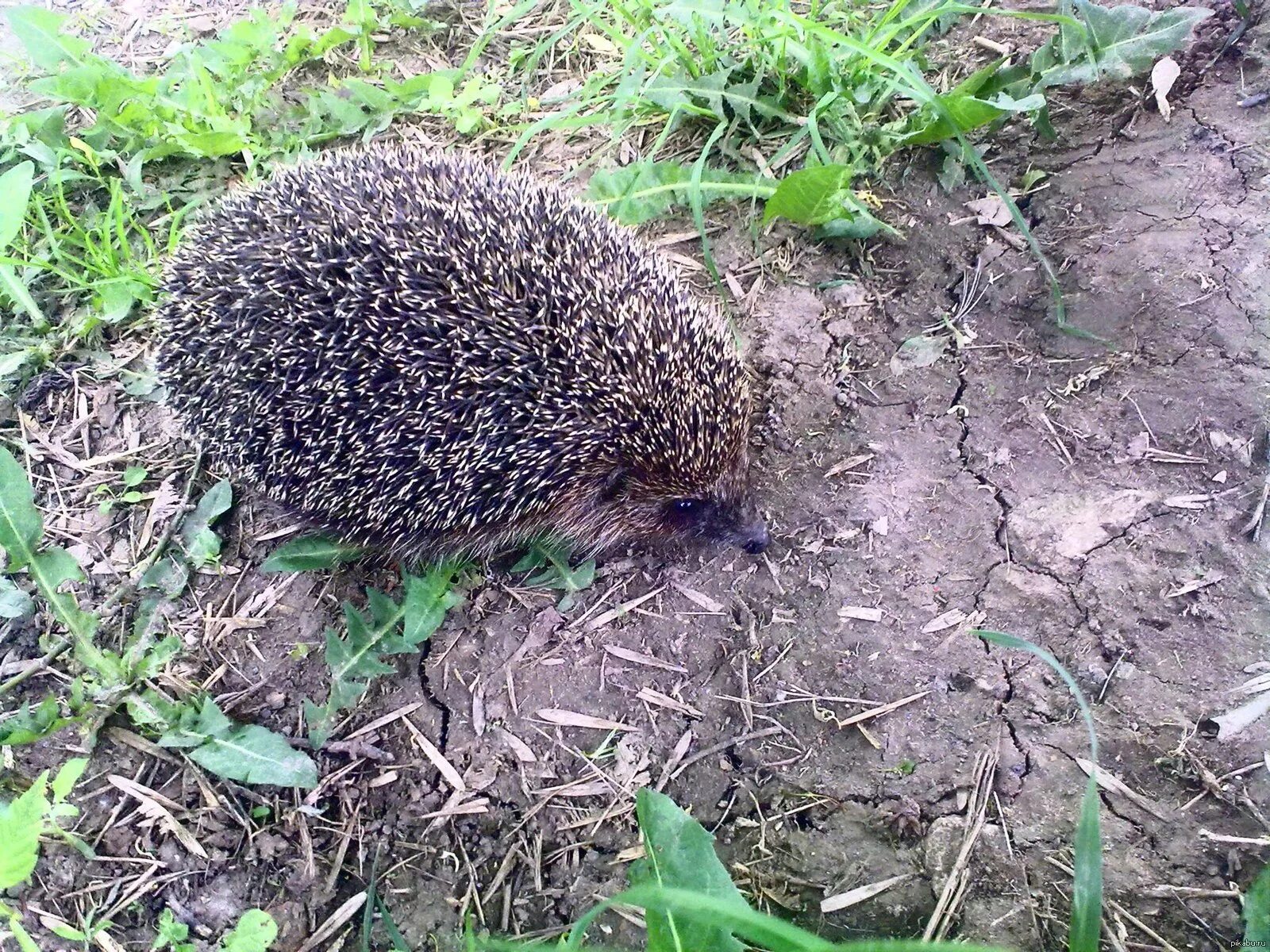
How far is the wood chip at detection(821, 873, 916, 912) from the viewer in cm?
300

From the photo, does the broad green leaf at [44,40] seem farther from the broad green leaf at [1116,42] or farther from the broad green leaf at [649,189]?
the broad green leaf at [1116,42]

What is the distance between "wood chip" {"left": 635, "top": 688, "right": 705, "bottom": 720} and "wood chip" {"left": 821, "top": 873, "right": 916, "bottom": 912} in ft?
2.85

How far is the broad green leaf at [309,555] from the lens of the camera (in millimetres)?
4094

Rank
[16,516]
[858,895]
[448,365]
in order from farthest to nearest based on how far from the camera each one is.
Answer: [16,516] → [448,365] → [858,895]

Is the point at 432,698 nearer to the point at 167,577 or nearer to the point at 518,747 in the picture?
the point at 518,747

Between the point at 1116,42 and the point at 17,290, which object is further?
the point at 17,290

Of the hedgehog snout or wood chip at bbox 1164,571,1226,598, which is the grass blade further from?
the hedgehog snout

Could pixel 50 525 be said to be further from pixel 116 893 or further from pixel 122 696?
pixel 116 893

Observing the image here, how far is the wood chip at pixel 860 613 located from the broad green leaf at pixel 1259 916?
5.06 ft

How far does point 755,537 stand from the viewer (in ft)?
12.7

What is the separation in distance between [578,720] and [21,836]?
198cm

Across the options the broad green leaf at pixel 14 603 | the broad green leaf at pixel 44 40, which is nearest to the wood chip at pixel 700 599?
the broad green leaf at pixel 14 603

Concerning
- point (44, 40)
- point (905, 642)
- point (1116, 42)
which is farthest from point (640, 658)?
point (44, 40)

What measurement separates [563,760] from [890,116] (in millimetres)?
4000
